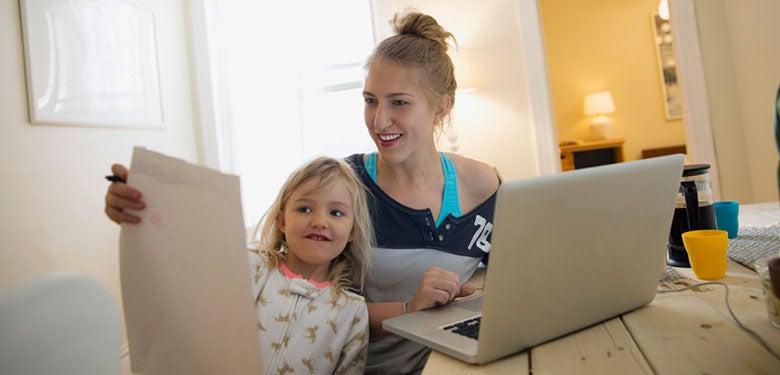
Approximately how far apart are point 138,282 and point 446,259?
0.77m

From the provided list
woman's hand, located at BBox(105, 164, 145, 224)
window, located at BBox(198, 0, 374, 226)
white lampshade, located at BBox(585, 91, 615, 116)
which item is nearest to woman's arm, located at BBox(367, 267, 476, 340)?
woman's hand, located at BBox(105, 164, 145, 224)

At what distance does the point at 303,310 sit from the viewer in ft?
3.52

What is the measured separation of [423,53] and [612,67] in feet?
17.9

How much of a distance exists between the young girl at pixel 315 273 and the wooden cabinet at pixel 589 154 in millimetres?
4496

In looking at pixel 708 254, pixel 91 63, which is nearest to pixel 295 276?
pixel 708 254

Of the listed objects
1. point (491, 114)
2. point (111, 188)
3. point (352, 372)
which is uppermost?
point (491, 114)

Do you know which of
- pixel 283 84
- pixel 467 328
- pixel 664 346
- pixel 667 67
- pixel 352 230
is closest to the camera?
pixel 664 346

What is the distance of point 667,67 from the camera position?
599 centimetres

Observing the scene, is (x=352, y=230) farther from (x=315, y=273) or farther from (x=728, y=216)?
(x=728, y=216)

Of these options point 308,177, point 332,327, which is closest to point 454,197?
point 308,177

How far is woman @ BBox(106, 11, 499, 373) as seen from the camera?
4.23ft

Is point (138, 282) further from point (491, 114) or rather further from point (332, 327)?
point (491, 114)

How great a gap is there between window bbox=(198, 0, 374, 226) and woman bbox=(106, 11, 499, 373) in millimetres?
2002

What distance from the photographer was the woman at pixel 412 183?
1.29 metres
